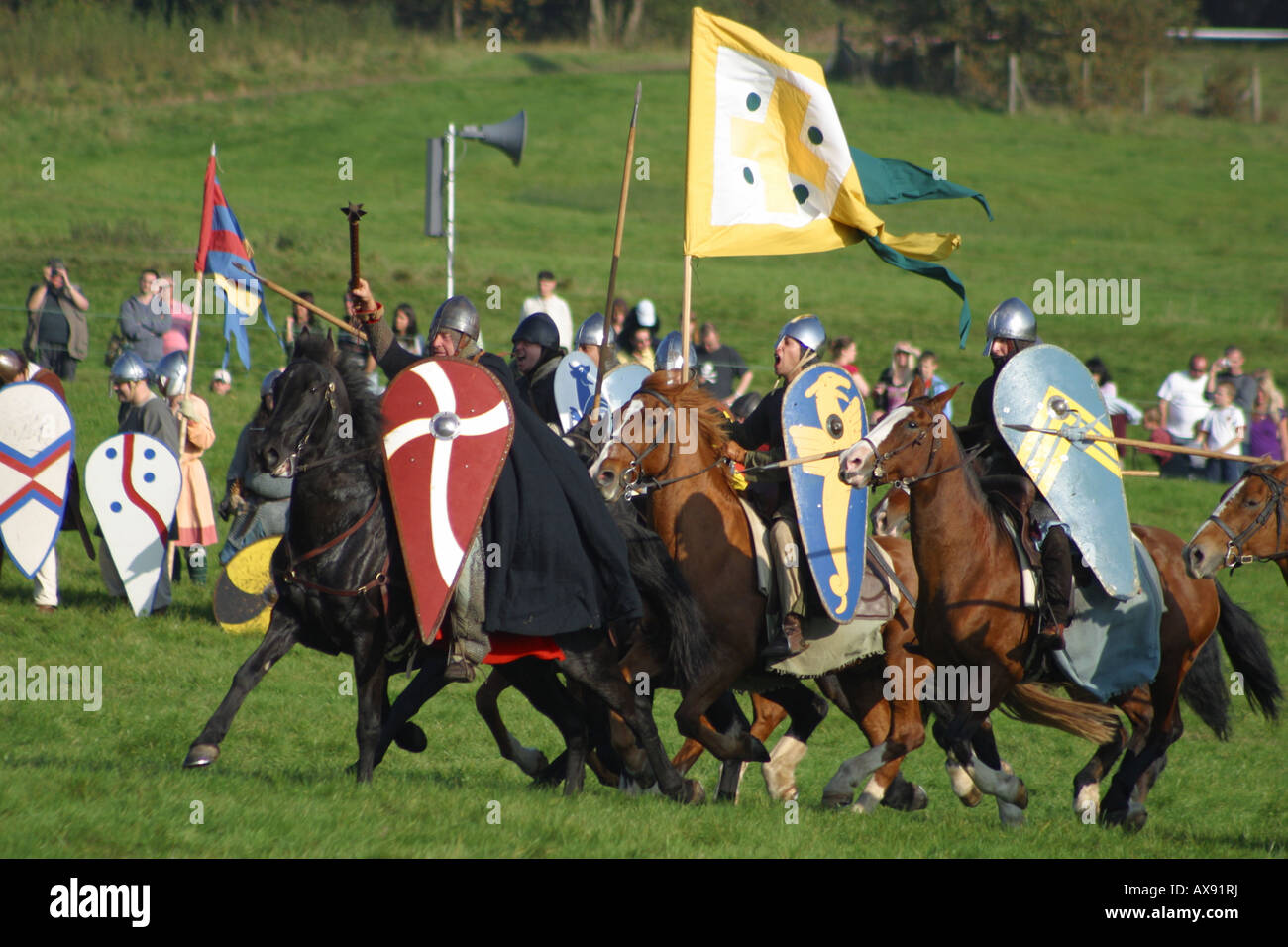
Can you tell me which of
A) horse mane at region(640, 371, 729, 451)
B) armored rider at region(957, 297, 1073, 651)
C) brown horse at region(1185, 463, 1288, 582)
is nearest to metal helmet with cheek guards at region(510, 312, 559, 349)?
horse mane at region(640, 371, 729, 451)

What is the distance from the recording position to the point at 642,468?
28.2 ft

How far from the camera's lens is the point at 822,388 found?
358 inches

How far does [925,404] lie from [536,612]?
7.26 ft

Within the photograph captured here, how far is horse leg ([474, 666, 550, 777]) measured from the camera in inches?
366

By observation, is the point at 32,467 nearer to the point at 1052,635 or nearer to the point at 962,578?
the point at 962,578

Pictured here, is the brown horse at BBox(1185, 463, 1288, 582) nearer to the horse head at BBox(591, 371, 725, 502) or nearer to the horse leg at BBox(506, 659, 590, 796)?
the horse head at BBox(591, 371, 725, 502)

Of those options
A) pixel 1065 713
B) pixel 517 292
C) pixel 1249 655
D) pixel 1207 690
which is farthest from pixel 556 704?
pixel 517 292

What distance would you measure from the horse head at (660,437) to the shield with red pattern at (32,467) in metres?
5.44

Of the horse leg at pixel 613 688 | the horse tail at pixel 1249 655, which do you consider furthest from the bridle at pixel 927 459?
the horse tail at pixel 1249 655

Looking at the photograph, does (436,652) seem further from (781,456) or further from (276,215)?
(276,215)

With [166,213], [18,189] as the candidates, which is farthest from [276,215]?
[18,189]

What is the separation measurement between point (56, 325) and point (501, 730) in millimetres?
11651

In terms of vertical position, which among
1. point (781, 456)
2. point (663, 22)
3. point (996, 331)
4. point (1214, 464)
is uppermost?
point (663, 22)

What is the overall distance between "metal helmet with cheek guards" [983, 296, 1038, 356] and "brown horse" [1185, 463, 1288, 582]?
144 cm
